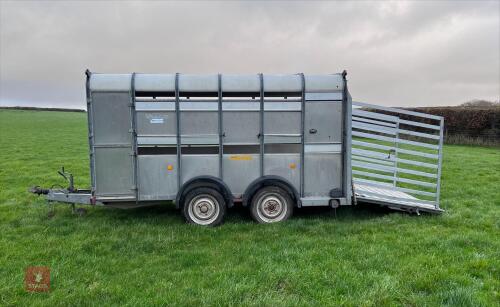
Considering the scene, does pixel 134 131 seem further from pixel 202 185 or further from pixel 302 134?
pixel 302 134

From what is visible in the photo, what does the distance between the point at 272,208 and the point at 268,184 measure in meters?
0.49

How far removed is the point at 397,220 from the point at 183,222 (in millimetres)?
4107

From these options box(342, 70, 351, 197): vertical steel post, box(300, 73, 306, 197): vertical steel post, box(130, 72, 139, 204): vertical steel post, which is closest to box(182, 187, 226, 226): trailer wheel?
box(130, 72, 139, 204): vertical steel post

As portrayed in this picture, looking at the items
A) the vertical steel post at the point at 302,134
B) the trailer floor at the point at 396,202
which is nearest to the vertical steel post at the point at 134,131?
the vertical steel post at the point at 302,134

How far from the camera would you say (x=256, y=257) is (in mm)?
5031

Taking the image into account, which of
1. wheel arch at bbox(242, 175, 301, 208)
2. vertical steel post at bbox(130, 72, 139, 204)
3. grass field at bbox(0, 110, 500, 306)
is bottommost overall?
grass field at bbox(0, 110, 500, 306)

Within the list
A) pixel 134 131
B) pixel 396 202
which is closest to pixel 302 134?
pixel 396 202

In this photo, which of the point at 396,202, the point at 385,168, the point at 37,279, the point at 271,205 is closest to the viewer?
the point at 37,279

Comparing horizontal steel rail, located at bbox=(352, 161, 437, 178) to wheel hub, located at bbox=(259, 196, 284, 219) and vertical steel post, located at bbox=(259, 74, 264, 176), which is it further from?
vertical steel post, located at bbox=(259, 74, 264, 176)

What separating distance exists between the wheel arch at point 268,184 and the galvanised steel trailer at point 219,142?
18 millimetres

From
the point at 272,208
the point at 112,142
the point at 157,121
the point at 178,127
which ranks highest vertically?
the point at 157,121

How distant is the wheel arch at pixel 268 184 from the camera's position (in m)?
6.44

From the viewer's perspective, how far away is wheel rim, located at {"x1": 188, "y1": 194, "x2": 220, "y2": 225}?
253 inches

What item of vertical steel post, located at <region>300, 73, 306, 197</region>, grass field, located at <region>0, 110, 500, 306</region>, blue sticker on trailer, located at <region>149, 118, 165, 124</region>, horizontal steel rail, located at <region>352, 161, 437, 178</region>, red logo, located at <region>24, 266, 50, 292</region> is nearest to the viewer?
grass field, located at <region>0, 110, 500, 306</region>
